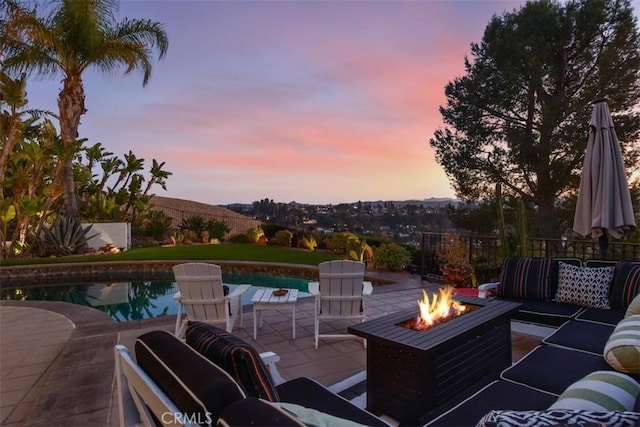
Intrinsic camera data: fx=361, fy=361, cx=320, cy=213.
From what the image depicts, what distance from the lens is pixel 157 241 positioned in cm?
1512

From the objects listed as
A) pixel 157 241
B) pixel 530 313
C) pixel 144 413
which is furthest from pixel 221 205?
pixel 144 413

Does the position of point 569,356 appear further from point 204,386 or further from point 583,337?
point 204,386

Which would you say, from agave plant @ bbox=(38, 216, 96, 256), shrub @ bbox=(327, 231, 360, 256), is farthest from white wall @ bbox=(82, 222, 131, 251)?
shrub @ bbox=(327, 231, 360, 256)

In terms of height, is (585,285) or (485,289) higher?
(585,285)

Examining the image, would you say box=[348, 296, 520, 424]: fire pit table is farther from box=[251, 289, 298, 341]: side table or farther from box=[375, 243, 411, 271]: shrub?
box=[375, 243, 411, 271]: shrub

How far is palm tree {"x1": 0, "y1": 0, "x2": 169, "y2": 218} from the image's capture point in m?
9.92

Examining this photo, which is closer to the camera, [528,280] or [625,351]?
[625,351]

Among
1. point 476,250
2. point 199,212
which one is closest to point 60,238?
point 199,212

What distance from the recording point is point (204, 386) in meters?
1.01

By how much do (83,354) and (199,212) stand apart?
15817mm

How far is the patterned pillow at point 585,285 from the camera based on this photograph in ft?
12.0

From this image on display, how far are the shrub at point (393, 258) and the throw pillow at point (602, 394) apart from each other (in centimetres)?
711

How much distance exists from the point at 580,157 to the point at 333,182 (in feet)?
28.3

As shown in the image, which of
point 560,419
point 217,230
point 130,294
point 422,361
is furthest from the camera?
point 217,230
